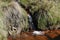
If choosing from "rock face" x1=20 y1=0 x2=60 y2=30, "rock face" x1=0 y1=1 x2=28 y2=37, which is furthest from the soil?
"rock face" x1=20 y1=0 x2=60 y2=30

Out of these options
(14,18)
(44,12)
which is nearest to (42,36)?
(44,12)

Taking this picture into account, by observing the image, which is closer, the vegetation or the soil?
the soil

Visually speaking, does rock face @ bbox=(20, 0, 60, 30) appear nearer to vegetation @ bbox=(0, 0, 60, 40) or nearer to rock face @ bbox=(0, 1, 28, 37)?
vegetation @ bbox=(0, 0, 60, 40)

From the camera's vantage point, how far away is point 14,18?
8.53 m

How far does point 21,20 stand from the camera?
28.3 ft

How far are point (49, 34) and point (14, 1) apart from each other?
5.87 ft

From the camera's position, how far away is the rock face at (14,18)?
327 inches

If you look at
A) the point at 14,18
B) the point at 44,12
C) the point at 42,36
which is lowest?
the point at 42,36

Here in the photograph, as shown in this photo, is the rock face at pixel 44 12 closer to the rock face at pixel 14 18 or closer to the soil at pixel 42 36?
the soil at pixel 42 36

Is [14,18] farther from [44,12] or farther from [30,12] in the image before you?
[44,12]

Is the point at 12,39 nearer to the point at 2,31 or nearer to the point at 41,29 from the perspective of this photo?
the point at 2,31

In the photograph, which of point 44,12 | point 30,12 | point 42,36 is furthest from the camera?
point 30,12

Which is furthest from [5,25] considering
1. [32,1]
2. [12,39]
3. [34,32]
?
[32,1]

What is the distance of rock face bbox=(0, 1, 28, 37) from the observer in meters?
8.31
